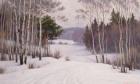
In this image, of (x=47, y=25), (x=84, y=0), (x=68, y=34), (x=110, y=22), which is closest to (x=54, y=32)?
(x=47, y=25)

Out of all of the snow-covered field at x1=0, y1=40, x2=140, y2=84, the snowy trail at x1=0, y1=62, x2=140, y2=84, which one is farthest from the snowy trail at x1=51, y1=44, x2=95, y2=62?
the snowy trail at x1=0, y1=62, x2=140, y2=84

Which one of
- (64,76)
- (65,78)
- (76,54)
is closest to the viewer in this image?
(65,78)

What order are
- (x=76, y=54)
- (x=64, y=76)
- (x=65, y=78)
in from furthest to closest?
1. (x=76, y=54)
2. (x=64, y=76)
3. (x=65, y=78)

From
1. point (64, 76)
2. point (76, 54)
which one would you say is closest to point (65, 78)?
point (64, 76)

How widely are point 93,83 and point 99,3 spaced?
2160cm

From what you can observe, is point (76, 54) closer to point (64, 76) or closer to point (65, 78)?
point (64, 76)

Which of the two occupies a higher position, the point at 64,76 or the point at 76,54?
the point at 64,76

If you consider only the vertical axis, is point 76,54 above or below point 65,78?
below

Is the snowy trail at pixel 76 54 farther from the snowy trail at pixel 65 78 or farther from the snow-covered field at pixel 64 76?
the snowy trail at pixel 65 78

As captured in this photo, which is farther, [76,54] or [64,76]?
[76,54]

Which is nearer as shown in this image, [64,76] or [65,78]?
[65,78]

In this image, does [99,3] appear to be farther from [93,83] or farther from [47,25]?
[93,83]

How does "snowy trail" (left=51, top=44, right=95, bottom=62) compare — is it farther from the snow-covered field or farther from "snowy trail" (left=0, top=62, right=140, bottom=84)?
"snowy trail" (left=0, top=62, right=140, bottom=84)

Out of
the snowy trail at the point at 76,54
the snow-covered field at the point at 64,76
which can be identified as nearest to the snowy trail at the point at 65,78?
the snow-covered field at the point at 64,76
